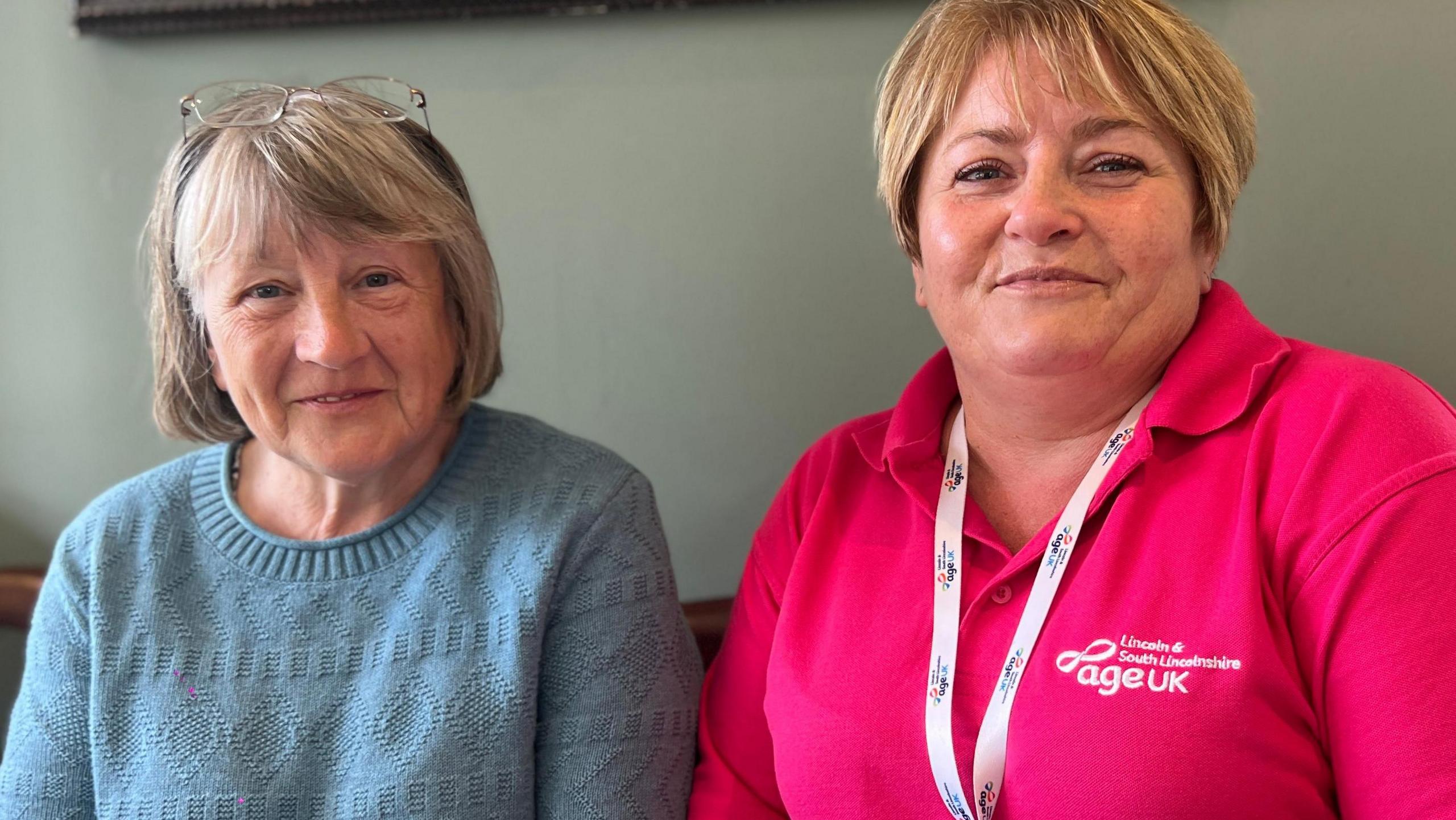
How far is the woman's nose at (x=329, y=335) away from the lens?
1322mm

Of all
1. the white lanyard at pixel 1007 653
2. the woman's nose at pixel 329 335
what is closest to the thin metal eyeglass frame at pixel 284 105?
the woman's nose at pixel 329 335

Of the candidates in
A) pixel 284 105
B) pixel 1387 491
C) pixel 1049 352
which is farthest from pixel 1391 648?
pixel 284 105

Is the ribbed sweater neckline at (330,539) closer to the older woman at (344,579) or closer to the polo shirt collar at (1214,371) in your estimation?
the older woman at (344,579)

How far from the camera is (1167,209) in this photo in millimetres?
1200

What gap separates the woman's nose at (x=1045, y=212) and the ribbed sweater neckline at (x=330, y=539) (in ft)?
2.41

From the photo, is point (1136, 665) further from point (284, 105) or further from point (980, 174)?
point (284, 105)

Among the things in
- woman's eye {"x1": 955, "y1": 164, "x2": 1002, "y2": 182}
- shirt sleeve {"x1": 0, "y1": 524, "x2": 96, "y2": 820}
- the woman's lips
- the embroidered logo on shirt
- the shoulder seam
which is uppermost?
woman's eye {"x1": 955, "y1": 164, "x2": 1002, "y2": 182}

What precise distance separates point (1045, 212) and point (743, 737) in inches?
28.2

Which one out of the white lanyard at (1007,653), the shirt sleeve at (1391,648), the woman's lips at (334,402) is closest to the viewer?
the shirt sleeve at (1391,648)

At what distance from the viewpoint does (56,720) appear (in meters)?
1.40

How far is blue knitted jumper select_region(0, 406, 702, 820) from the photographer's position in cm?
134

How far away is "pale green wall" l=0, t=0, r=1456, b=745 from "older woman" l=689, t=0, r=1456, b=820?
15.1 inches

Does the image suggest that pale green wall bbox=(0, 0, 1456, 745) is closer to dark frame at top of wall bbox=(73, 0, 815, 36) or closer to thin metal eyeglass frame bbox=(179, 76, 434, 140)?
dark frame at top of wall bbox=(73, 0, 815, 36)

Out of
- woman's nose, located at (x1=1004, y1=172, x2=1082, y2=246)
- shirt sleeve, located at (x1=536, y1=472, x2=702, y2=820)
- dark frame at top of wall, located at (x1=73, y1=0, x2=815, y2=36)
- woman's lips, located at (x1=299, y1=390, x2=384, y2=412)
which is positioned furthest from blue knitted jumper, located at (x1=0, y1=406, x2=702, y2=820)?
dark frame at top of wall, located at (x1=73, y1=0, x2=815, y2=36)
